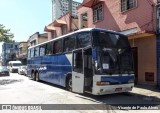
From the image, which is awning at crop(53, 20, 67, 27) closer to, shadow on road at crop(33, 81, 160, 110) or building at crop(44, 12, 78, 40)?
building at crop(44, 12, 78, 40)

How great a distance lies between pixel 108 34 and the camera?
11.8m

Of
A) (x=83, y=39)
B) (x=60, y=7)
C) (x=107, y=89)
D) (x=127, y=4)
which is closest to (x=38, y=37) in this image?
(x=60, y=7)

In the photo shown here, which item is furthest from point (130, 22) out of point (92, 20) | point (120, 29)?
point (92, 20)

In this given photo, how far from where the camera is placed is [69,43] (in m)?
13.8

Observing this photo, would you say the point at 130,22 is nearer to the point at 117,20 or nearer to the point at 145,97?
the point at 117,20

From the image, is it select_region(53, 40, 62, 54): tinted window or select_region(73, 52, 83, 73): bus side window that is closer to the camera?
select_region(73, 52, 83, 73): bus side window

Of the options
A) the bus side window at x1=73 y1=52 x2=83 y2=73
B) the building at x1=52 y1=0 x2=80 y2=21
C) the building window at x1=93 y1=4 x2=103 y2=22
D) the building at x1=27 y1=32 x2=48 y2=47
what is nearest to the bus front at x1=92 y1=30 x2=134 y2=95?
the bus side window at x1=73 y1=52 x2=83 y2=73

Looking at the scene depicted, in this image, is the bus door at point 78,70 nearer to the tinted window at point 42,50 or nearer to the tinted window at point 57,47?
the tinted window at point 57,47

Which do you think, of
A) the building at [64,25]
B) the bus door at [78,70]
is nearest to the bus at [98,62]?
the bus door at [78,70]

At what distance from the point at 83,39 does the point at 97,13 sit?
1088cm

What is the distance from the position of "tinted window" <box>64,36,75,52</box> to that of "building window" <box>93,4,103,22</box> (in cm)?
839

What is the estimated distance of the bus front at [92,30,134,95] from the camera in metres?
10.7

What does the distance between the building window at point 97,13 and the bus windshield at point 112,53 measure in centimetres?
1002

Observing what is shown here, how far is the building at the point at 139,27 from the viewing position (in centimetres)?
1516
